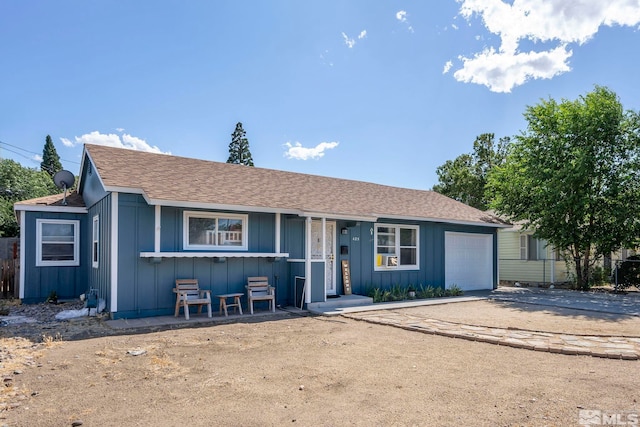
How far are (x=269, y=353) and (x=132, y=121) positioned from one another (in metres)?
19.7

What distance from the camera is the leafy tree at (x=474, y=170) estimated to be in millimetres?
32938

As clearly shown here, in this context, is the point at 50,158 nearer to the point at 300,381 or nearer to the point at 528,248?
the point at 528,248

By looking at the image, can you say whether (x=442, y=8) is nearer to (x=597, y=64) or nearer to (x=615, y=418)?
(x=597, y=64)

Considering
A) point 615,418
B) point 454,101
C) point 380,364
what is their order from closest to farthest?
point 615,418, point 380,364, point 454,101

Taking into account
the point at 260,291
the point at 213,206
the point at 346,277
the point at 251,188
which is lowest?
the point at 260,291

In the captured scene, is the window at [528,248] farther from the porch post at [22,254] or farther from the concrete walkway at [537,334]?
the porch post at [22,254]

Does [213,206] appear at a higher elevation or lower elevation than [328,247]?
higher

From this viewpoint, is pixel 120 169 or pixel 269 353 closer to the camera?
pixel 269 353

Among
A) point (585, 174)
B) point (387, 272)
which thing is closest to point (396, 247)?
point (387, 272)

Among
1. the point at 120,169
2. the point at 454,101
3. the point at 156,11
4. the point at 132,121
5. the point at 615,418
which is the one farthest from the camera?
the point at 132,121

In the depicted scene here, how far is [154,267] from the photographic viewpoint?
8.96m

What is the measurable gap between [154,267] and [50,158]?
4296 cm

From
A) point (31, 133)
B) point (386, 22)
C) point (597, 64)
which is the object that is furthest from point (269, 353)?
point (31, 133)

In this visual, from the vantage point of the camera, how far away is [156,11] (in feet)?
41.3
